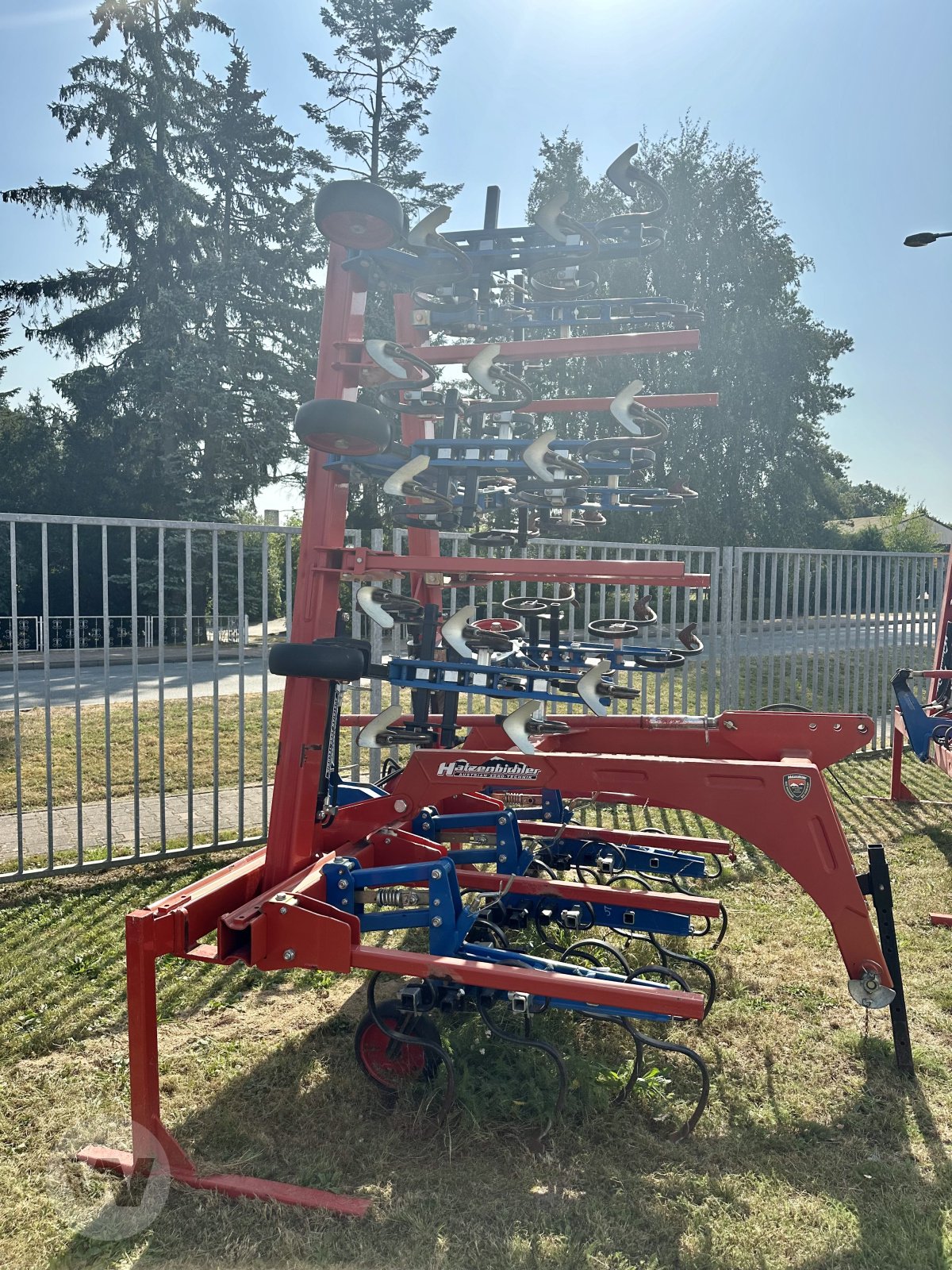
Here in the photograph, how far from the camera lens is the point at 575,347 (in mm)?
3473

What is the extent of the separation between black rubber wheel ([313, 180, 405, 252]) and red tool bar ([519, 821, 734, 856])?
244 centimetres

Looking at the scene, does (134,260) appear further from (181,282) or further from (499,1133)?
(499,1133)

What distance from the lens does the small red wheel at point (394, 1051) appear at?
311cm

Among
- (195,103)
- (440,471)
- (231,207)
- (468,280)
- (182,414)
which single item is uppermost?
(195,103)

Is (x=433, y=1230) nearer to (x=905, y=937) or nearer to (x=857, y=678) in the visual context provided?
(x=905, y=937)

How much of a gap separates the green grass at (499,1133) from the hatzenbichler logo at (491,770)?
3.06 feet

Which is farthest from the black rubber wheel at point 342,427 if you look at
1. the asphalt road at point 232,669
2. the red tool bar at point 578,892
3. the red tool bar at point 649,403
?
the asphalt road at point 232,669

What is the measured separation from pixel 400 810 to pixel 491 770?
1.44ft

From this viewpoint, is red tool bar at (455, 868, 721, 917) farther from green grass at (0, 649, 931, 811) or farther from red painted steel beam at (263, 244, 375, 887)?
green grass at (0, 649, 931, 811)

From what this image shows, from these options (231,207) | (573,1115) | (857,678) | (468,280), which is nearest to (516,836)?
(573,1115)

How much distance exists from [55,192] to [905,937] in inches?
1035

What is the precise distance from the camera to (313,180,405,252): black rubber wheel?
10.6ft

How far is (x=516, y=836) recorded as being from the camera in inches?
148

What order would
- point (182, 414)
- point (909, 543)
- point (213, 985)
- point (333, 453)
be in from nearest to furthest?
point (333, 453)
point (213, 985)
point (182, 414)
point (909, 543)
